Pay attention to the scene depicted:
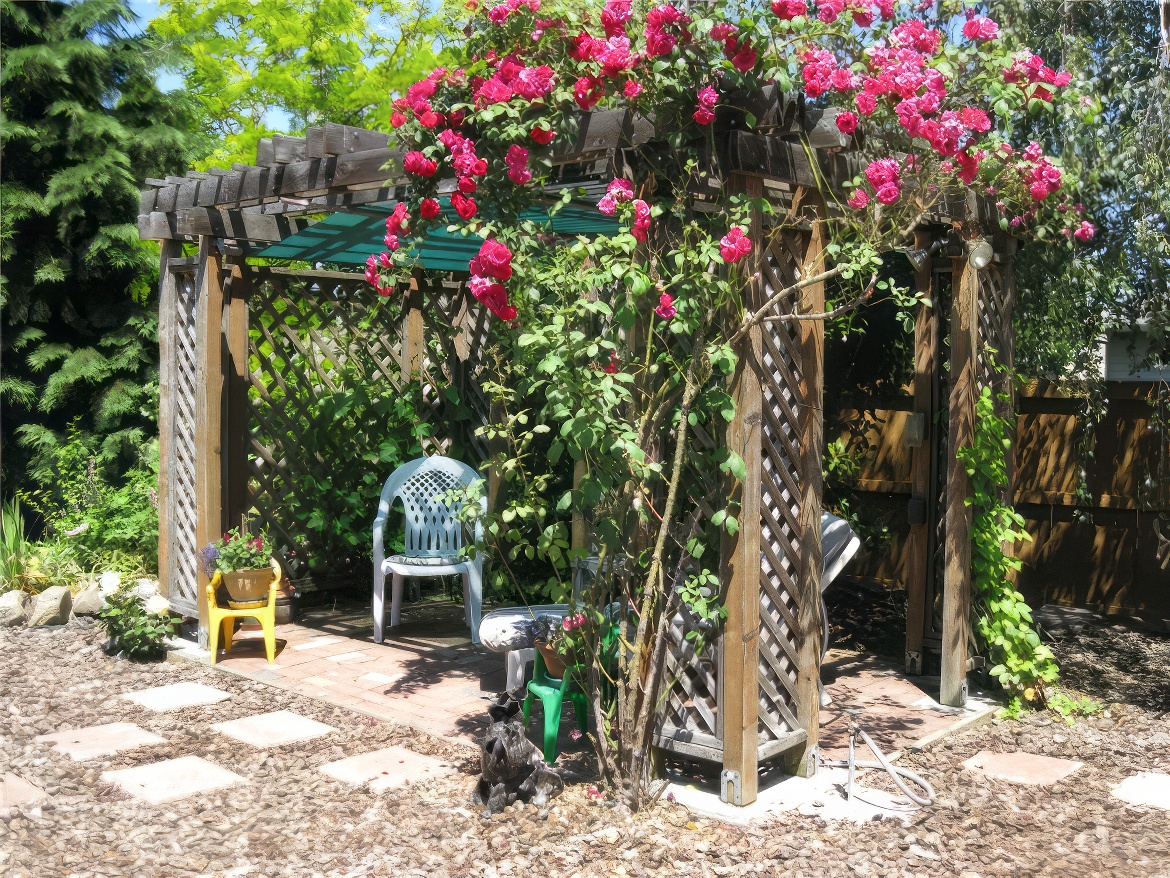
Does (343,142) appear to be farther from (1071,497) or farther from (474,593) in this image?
(1071,497)

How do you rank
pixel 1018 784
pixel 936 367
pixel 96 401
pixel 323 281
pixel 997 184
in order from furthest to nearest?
1. pixel 96 401
2. pixel 323 281
3. pixel 936 367
4. pixel 997 184
5. pixel 1018 784

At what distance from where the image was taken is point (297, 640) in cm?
553

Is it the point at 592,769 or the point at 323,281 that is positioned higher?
the point at 323,281

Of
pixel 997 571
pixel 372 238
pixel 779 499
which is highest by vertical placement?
pixel 372 238

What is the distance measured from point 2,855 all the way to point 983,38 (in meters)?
3.74

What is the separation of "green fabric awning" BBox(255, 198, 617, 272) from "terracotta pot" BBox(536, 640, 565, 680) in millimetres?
2208

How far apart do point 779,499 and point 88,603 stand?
4378mm

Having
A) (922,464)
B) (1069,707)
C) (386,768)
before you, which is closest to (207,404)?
(386,768)

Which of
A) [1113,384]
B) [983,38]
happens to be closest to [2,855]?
[983,38]

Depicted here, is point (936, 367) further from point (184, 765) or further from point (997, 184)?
point (184, 765)

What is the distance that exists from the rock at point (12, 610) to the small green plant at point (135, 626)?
3.03ft

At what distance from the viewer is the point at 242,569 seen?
5020mm

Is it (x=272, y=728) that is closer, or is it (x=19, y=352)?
(x=272, y=728)

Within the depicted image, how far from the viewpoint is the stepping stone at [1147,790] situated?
333 centimetres
